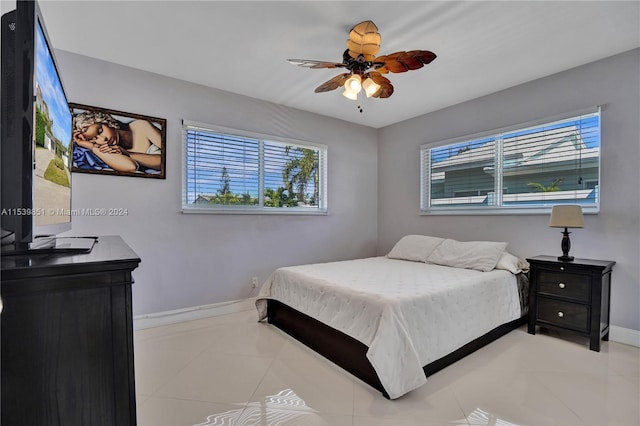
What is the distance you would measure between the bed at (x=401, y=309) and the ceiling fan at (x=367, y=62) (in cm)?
156

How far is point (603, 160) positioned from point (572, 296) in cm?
129

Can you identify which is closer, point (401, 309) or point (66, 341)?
point (66, 341)

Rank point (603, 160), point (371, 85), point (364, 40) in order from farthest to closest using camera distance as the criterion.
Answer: point (603, 160) → point (371, 85) → point (364, 40)

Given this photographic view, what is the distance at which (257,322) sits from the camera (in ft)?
10.5

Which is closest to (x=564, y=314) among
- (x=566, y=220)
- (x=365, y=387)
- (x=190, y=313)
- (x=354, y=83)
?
(x=566, y=220)

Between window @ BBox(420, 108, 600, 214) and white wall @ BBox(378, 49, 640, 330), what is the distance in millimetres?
104

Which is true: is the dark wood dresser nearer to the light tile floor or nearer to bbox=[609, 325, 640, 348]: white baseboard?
the light tile floor

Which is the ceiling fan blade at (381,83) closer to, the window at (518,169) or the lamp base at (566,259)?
the window at (518,169)

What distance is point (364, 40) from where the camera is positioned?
2062 millimetres

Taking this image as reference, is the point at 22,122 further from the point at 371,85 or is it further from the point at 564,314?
the point at 564,314

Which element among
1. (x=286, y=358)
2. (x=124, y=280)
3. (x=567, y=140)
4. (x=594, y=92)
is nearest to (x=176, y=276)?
(x=286, y=358)

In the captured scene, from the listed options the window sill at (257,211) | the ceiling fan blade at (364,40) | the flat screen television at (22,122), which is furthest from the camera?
the window sill at (257,211)

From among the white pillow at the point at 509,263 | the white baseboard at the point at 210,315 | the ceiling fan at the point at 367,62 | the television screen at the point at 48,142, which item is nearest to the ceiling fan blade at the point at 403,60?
the ceiling fan at the point at 367,62

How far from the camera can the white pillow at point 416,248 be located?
3.67m
